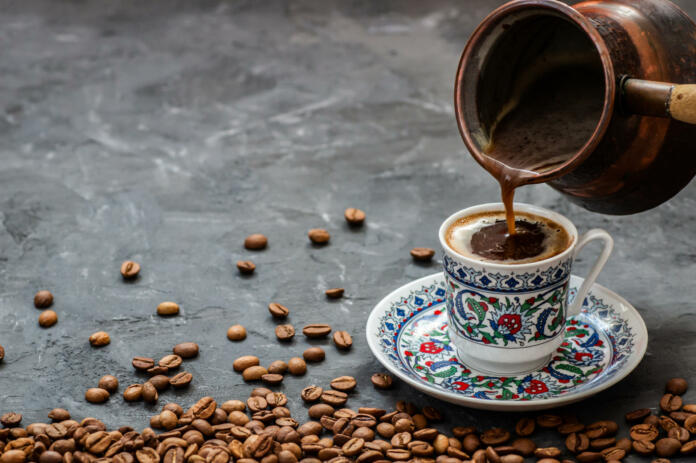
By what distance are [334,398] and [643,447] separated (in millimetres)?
547

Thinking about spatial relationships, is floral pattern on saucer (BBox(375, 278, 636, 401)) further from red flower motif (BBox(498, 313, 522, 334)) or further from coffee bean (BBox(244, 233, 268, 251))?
coffee bean (BBox(244, 233, 268, 251))

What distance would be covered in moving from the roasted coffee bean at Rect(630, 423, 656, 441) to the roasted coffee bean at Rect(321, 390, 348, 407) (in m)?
0.51

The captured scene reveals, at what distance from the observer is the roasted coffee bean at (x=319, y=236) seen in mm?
2230

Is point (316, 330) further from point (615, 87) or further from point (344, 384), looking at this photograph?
point (615, 87)

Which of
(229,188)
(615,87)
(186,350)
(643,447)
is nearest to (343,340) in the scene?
(186,350)

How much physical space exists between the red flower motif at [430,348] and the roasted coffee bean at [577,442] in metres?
0.32

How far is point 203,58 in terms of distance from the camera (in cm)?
353

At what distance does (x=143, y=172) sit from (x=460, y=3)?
1849mm

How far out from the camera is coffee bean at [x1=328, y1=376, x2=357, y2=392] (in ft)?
5.44

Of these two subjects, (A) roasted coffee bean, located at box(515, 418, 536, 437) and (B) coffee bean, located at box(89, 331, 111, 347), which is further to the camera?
(B) coffee bean, located at box(89, 331, 111, 347)

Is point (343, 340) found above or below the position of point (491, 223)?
below

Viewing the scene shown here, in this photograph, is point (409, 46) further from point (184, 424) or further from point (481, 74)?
point (184, 424)

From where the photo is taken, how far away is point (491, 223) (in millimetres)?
1659

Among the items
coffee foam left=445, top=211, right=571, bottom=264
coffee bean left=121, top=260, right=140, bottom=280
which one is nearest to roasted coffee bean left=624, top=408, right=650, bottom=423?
coffee foam left=445, top=211, right=571, bottom=264
